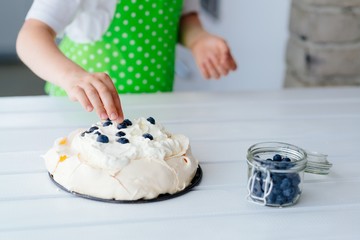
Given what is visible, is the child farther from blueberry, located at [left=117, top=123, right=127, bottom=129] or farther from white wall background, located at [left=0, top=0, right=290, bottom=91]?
white wall background, located at [left=0, top=0, right=290, bottom=91]

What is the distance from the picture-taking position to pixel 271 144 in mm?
895

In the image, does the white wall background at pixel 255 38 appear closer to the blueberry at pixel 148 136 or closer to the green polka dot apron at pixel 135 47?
the green polka dot apron at pixel 135 47

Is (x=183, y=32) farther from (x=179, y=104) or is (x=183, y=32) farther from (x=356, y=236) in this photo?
(x=356, y=236)

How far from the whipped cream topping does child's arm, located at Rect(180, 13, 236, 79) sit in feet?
1.51

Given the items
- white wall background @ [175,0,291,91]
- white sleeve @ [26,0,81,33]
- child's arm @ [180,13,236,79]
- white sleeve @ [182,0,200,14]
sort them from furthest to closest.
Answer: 1. white wall background @ [175,0,291,91]
2. white sleeve @ [182,0,200,14]
3. child's arm @ [180,13,236,79]
4. white sleeve @ [26,0,81,33]

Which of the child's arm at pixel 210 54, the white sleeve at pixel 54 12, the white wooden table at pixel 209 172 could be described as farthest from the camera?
the child's arm at pixel 210 54

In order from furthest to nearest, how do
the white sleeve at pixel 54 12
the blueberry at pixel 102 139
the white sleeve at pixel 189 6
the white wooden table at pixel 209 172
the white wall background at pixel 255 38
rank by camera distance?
the white wall background at pixel 255 38
the white sleeve at pixel 189 6
the white sleeve at pixel 54 12
the blueberry at pixel 102 139
the white wooden table at pixel 209 172

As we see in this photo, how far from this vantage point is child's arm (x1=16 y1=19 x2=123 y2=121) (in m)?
0.96

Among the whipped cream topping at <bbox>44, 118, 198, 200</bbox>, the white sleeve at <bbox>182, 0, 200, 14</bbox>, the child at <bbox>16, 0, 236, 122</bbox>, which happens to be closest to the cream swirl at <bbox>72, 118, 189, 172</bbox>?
the whipped cream topping at <bbox>44, 118, 198, 200</bbox>

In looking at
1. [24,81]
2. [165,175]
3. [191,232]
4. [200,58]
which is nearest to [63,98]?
[200,58]

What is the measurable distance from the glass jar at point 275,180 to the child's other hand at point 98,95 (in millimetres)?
228

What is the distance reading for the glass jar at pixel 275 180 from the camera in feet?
2.66

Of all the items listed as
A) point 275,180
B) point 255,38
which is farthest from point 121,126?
point 255,38

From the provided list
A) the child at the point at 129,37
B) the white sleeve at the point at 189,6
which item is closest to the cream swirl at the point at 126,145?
the child at the point at 129,37
